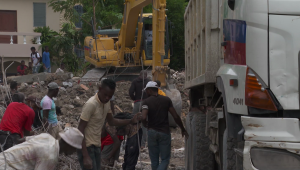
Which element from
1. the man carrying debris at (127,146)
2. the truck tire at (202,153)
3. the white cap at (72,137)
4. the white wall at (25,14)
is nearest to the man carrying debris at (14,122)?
the man carrying debris at (127,146)

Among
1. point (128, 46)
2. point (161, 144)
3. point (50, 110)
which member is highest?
point (128, 46)

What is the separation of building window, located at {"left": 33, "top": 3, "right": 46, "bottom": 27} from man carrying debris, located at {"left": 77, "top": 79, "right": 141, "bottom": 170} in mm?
25621

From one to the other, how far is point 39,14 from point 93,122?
2589cm

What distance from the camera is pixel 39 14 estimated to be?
99.1 feet

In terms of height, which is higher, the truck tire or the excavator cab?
the excavator cab

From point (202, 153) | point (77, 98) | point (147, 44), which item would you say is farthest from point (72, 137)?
point (147, 44)

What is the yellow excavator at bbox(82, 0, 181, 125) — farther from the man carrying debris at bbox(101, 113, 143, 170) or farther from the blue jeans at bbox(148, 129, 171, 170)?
the blue jeans at bbox(148, 129, 171, 170)

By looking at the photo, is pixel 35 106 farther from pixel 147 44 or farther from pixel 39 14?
pixel 39 14

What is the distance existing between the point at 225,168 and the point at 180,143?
6746 millimetres

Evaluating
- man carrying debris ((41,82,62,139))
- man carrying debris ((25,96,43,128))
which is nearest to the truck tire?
man carrying debris ((41,82,62,139))

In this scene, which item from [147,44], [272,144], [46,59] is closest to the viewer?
[272,144]

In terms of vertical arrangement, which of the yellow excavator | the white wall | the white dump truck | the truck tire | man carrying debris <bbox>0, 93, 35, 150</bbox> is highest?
the white wall

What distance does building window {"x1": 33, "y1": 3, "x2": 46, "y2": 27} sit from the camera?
30172mm

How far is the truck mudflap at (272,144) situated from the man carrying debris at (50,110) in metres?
5.28
